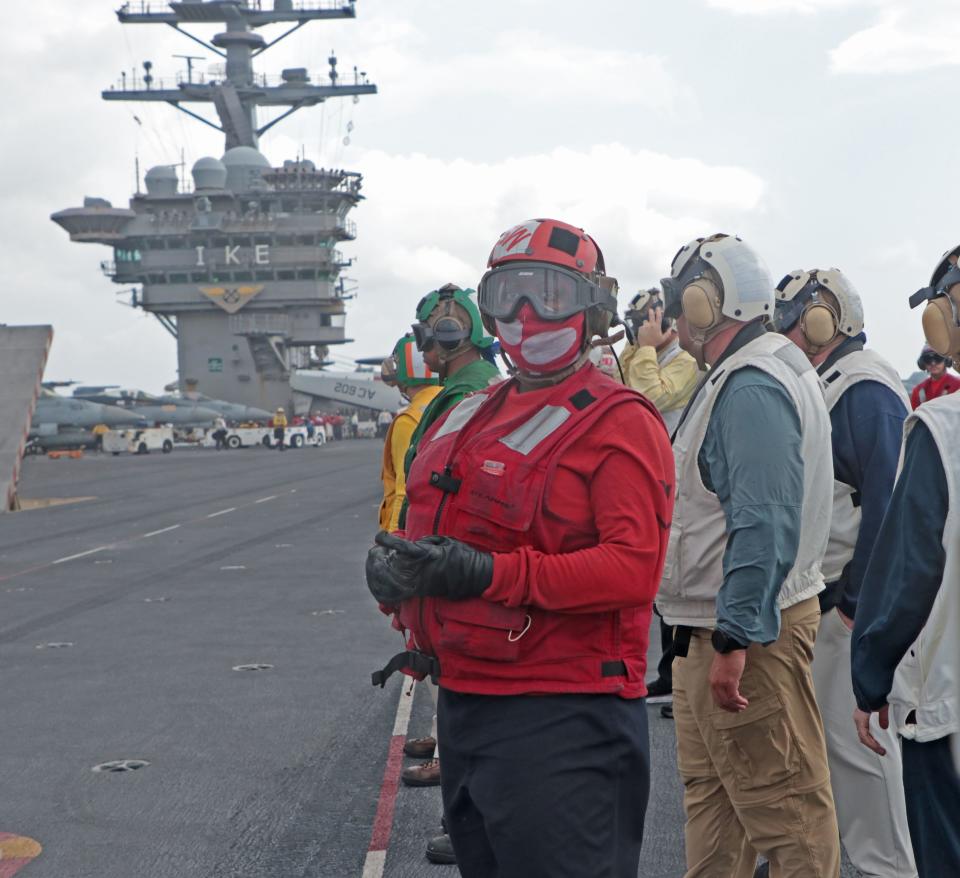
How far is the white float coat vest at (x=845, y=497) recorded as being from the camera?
4688mm

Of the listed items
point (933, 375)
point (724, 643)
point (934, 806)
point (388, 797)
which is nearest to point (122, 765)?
point (388, 797)

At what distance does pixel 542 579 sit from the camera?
2.69 m

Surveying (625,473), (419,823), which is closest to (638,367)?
(419,823)

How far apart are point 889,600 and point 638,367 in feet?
17.1

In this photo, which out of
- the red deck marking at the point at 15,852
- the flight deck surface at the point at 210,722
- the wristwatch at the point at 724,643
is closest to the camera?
the wristwatch at the point at 724,643

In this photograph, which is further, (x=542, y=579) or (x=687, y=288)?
(x=687, y=288)

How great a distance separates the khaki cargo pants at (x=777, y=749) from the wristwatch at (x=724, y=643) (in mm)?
340

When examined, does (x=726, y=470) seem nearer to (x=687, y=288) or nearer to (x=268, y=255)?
(x=687, y=288)

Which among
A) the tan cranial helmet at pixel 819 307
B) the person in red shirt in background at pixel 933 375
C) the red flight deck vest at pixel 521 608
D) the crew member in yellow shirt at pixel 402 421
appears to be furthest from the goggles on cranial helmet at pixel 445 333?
the person in red shirt in background at pixel 933 375

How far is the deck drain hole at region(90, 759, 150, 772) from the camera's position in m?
6.50

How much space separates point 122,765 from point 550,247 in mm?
4718

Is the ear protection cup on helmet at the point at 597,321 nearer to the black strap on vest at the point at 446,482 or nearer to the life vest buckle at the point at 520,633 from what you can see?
the black strap on vest at the point at 446,482

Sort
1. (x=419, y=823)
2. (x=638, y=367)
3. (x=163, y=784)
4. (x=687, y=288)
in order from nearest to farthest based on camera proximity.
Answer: (x=687, y=288) → (x=419, y=823) → (x=163, y=784) → (x=638, y=367)

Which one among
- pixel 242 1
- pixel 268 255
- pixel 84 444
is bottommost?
pixel 84 444
